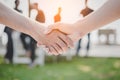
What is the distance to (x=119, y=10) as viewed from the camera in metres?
1.92

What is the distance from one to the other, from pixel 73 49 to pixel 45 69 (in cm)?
21

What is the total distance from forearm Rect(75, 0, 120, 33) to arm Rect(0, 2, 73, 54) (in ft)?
0.36

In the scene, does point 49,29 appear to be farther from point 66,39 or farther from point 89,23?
point 89,23

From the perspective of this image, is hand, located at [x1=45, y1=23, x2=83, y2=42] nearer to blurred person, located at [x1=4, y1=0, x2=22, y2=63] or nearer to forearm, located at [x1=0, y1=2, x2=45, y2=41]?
forearm, located at [x1=0, y1=2, x2=45, y2=41]

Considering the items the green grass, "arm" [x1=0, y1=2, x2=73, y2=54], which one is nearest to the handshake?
"arm" [x1=0, y1=2, x2=73, y2=54]

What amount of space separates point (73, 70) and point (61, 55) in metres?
0.13

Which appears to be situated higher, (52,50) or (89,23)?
(89,23)

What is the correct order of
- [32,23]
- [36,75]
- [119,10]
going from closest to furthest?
[119,10] → [32,23] → [36,75]

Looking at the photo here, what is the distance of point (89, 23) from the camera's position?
203 centimetres

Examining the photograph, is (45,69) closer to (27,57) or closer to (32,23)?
(27,57)

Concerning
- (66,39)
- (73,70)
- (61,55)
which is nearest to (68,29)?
(66,39)

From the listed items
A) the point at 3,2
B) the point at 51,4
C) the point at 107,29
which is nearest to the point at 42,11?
the point at 51,4

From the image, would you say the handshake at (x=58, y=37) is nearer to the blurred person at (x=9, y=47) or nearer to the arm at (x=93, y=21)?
the arm at (x=93, y=21)

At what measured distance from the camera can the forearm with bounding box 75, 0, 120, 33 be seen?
194 centimetres
